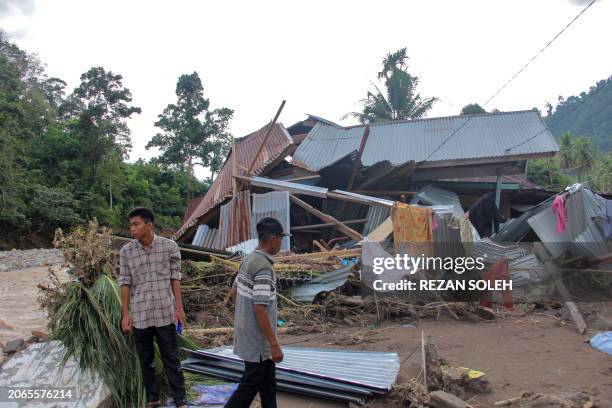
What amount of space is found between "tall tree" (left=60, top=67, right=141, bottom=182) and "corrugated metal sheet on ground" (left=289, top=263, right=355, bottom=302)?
23396 millimetres

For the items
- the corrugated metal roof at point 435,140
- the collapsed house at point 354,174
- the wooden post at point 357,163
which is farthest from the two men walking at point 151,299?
the corrugated metal roof at point 435,140

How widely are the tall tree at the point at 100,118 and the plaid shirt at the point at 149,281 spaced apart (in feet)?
86.9

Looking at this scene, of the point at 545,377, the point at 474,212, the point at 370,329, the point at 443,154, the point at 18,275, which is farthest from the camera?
the point at 18,275

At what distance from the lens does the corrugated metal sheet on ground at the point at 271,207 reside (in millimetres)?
10766

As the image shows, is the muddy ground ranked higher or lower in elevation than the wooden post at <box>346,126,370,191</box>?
lower

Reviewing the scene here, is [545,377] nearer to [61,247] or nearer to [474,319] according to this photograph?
[474,319]

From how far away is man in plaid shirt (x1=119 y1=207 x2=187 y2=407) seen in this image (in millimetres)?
3412

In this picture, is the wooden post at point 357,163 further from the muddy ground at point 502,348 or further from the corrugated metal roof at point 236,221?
the muddy ground at point 502,348

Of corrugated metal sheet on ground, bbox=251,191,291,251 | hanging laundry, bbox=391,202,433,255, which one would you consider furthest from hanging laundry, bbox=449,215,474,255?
corrugated metal sheet on ground, bbox=251,191,291,251

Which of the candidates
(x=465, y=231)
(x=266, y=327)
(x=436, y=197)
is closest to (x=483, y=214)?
(x=436, y=197)

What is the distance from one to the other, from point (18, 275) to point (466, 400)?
58.5ft

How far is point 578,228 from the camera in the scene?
904cm

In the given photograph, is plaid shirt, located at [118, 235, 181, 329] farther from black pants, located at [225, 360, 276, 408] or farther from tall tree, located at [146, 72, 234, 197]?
tall tree, located at [146, 72, 234, 197]

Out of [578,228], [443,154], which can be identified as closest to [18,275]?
[443,154]
